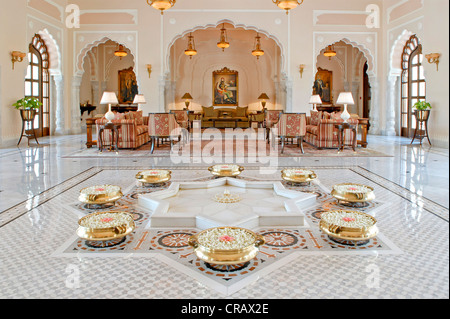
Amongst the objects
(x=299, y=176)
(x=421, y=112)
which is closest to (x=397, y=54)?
(x=421, y=112)

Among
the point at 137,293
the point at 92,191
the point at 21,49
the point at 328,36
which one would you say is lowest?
the point at 137,293

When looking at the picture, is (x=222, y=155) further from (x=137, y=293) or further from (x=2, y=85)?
(x=137, y=293)

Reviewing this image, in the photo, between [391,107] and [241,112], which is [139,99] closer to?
[241,112]

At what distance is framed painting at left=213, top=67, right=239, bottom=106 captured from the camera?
19.8m

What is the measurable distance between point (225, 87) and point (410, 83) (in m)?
8.97

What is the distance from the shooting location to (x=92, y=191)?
168 inches

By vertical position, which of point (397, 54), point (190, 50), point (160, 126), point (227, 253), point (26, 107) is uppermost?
point (190, 50)

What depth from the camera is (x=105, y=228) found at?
3.00m

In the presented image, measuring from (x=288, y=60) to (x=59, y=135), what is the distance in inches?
331

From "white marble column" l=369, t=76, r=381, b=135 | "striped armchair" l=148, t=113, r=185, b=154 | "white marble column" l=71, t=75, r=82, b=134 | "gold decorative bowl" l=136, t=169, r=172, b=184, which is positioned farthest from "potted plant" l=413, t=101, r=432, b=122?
"white marble column" l=71, t=75, r=82, b=134

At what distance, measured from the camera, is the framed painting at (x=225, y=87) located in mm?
19844

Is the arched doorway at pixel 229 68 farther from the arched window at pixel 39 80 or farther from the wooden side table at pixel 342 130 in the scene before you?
the wooden side table at pixel 342 130

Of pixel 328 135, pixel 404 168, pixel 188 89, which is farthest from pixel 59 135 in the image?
pixel 404 168

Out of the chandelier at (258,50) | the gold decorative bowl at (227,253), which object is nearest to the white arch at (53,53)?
the chandelier at (258,50)
